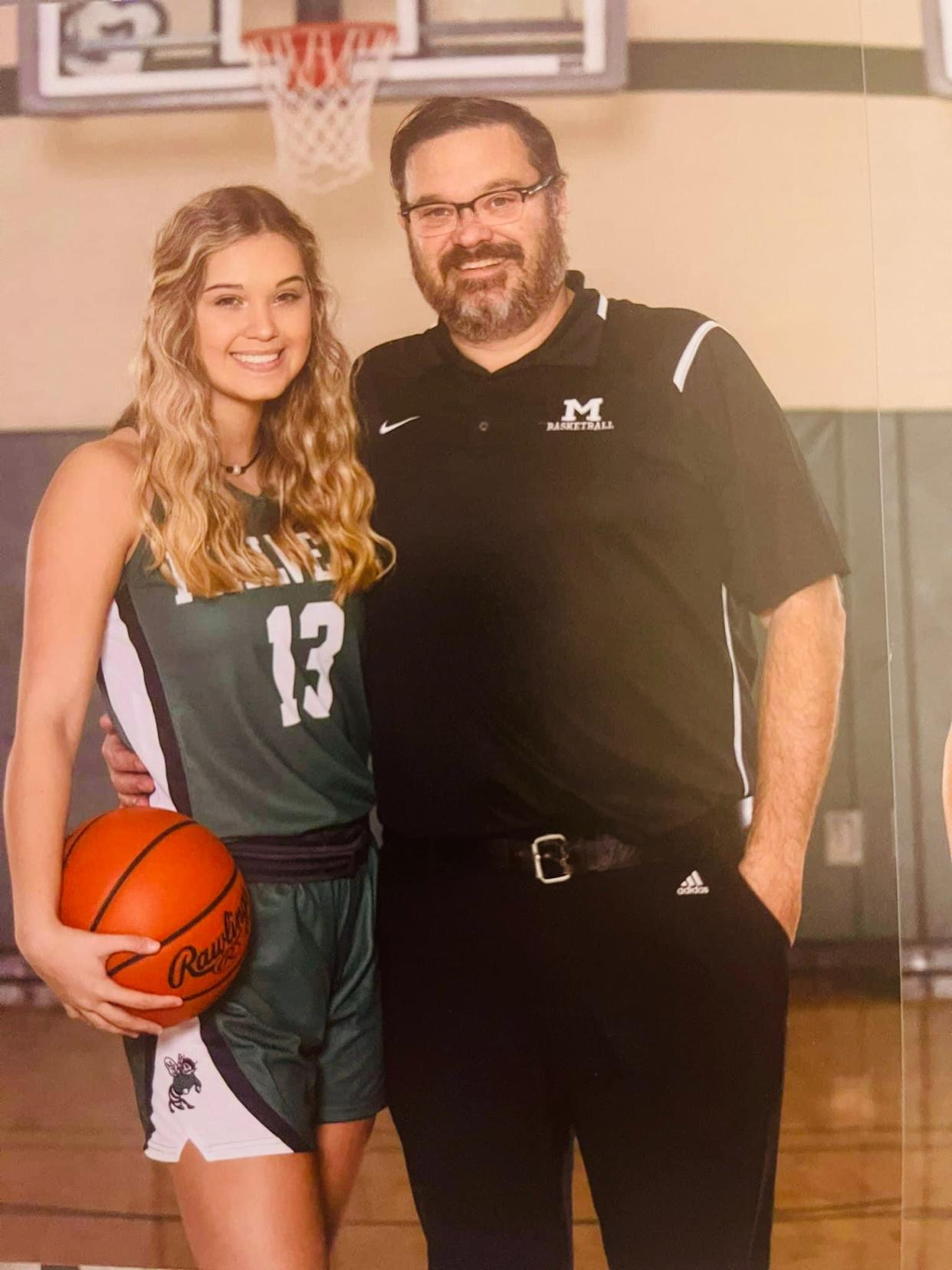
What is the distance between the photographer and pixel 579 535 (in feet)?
5.92

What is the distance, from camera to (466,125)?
1869 mm

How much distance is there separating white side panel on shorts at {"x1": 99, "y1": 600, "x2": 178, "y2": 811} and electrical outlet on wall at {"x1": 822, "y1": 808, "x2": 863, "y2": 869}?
1047 millimetres

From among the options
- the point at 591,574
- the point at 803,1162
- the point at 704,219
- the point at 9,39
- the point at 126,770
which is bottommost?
the point at 803,1162

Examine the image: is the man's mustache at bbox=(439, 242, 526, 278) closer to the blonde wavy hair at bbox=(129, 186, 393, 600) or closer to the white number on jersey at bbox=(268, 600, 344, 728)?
the blonde wavy hair at bbox=(129, 186, 393, 600)

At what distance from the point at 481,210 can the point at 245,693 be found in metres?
0.86

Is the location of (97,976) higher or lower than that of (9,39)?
lower

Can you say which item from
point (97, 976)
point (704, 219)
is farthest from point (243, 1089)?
point (704, 219)

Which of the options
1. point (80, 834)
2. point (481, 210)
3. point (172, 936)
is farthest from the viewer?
point (481, 210)

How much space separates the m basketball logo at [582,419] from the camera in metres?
1.81

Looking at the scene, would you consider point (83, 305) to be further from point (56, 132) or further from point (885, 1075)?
point (885, 1075)

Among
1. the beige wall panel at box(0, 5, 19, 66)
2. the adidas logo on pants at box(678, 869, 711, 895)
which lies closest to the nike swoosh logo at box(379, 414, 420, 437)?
the adidas logo on pants at box(678, 869, 711, 895)

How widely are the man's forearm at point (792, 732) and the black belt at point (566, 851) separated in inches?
1.8

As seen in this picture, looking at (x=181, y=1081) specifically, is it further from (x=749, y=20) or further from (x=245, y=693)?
A: (x=749, y=20)

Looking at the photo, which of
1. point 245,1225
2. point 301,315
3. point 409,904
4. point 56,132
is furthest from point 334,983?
point 56,132
